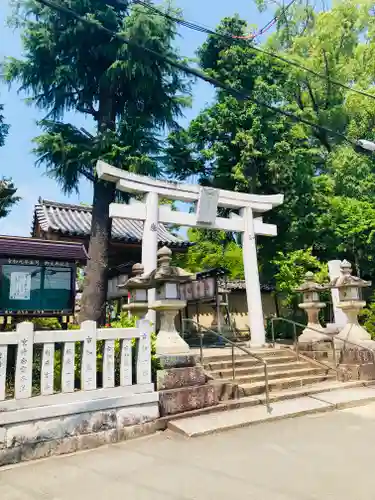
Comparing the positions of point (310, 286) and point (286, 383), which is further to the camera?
point (310, 286)

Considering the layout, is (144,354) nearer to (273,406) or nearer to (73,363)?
(73,363)

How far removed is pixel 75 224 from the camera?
13.1 m

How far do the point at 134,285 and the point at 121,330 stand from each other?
1517mm

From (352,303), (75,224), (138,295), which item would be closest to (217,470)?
(138,295)

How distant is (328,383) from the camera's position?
873 cm

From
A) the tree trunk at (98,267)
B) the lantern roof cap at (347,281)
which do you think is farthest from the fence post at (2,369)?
the lantern roof cap at (347,281)

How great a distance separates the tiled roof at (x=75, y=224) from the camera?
39.6 ft

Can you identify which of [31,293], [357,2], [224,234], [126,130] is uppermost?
[357,2]

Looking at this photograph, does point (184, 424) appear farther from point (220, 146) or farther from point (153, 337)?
point (220, 146)

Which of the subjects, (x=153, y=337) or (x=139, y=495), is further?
(x=153, y=337)

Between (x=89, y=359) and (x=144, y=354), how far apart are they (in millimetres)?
909

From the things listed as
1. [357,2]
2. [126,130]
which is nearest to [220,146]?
[126,130]

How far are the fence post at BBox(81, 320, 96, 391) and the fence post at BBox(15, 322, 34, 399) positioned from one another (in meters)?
0.73

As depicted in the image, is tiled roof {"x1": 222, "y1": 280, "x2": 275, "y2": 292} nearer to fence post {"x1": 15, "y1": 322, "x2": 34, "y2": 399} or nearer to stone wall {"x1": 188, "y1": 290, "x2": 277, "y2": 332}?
stone wall {"x1": 188, "y1": 290, "x2": 277, "y2": 332}
